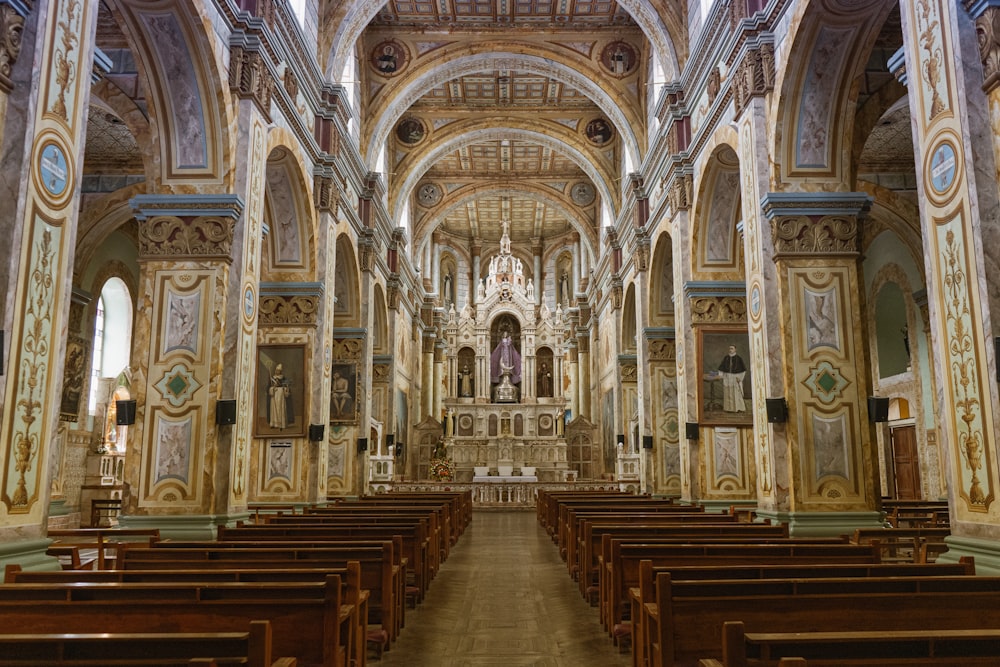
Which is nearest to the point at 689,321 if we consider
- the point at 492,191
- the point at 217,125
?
the point at 217,125

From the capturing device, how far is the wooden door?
18.6m

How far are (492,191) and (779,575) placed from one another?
90.0 ft

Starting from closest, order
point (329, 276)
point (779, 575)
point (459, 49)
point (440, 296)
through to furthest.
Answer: point (779, 575) → point (329, 276) → point (459, 49) → point (440, 296)

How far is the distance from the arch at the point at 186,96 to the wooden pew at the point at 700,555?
7.30m

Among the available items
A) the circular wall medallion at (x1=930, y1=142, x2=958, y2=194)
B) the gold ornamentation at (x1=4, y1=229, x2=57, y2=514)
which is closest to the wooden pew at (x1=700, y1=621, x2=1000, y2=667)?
the circular wall medallion at (x1=930, y1=142, x2=958, y2=194)

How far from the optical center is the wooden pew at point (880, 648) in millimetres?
2975

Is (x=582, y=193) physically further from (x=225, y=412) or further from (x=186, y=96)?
(x=225, y=412)

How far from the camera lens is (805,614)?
3906 mm

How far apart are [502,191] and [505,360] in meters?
8.47

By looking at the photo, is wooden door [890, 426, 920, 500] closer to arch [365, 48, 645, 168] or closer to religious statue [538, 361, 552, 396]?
arch [365, 48, 645, 168]

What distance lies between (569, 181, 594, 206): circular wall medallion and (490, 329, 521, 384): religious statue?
26.6ft

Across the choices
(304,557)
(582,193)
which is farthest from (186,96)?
(582,193)

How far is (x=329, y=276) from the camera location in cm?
1567

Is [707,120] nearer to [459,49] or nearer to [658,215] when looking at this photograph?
[658,215]
